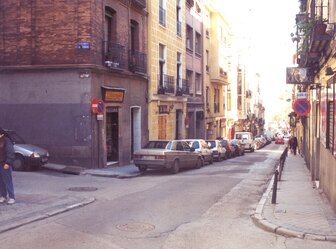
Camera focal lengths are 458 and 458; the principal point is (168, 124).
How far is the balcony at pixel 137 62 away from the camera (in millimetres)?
23031

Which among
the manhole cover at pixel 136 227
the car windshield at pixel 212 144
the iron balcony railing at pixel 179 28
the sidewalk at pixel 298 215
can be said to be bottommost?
the manhole cover at pixel 136 227

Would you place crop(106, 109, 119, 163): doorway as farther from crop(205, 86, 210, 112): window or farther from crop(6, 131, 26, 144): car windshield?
crop(205, 86, 210, 112): window

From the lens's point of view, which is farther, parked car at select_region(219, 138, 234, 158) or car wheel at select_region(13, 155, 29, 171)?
parked car at select_region(219, 138, 234, 158)

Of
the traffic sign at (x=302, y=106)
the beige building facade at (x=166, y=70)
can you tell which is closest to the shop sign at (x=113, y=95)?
the beige building facade at (x=166, y=70)

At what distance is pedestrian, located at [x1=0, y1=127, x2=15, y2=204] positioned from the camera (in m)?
10.5

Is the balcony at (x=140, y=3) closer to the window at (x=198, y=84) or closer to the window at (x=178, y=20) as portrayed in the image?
the window at (x=178, y=20)

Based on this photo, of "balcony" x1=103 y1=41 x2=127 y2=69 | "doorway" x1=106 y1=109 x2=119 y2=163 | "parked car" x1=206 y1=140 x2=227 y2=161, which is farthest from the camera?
"parked car" x1=206 y1=140 x2=227 y2=161

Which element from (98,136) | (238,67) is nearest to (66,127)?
(98,136)

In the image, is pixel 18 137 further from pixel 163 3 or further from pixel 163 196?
pixel 163 3

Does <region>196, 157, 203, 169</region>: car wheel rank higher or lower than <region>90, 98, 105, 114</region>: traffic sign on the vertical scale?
lower

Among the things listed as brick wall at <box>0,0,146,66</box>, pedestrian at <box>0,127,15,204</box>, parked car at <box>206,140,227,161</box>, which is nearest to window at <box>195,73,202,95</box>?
parked car at <box>206,140,227,161</box>

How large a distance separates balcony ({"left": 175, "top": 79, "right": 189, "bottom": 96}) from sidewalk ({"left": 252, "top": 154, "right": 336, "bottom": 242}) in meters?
18.6

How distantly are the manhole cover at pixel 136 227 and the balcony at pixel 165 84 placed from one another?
18.6 metres

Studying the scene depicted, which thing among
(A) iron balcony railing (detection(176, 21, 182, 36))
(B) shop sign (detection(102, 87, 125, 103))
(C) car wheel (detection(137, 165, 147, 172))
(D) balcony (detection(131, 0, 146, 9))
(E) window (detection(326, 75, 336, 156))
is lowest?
(C) car wheel (detection(137, 165, 147, 172))
